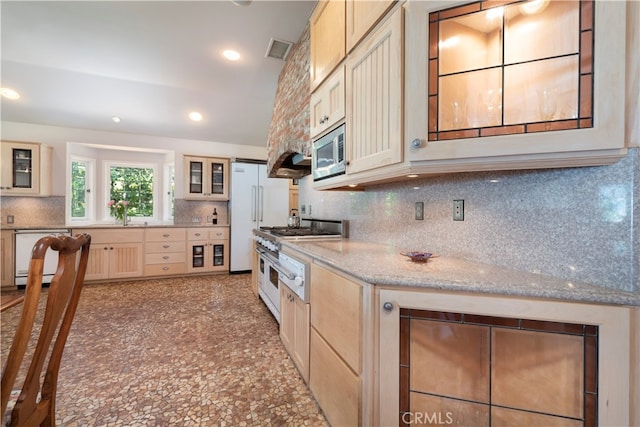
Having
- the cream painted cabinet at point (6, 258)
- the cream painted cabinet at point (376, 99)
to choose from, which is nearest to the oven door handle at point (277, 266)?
the cream painted cabinet at point (376, 99)

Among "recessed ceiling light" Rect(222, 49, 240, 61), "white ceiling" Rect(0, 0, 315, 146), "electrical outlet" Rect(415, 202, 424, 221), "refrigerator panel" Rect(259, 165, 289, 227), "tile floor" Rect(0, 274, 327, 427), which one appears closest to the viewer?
"tile floor" Rect(0, 274, 327, 427)

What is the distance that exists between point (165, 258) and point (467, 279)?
14.8 feet

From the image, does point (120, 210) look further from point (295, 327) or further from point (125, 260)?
point (295, 327)

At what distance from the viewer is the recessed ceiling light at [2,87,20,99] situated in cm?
329

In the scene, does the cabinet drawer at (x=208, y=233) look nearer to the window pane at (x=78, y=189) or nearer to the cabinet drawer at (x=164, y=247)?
the cabinet drawer at (x=164, y=247)

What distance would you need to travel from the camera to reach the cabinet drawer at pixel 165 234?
4.12 m

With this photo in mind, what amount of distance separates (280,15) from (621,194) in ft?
8.78

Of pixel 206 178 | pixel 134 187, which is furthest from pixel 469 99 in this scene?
pixel 134 187

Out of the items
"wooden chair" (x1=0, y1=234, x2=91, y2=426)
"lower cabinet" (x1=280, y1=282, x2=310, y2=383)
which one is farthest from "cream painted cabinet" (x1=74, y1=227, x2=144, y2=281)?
"wooden chair" (x1=0, y1=234, x2=91, y2=426)

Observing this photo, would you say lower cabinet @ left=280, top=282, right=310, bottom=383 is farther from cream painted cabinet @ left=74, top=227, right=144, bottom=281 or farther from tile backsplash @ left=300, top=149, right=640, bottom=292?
cream painted cabinet @ left=74, top=227, right=144, bottom=281

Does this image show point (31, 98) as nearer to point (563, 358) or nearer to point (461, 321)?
point (461, 321)

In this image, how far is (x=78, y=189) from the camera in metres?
4.27

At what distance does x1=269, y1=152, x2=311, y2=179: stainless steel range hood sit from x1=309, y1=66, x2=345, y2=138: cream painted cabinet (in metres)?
0.69

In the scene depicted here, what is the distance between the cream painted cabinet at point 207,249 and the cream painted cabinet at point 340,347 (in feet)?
11.3
